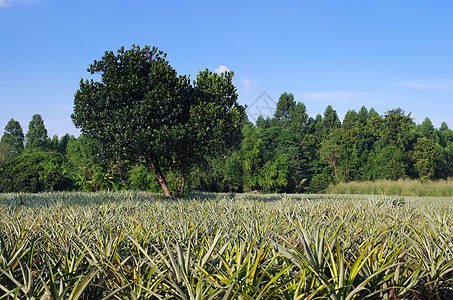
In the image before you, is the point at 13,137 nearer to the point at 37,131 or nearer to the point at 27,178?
the point at 37,131

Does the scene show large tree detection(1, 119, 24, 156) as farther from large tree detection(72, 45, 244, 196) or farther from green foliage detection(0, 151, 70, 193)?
large tree detection(72, 45, 244, 196)

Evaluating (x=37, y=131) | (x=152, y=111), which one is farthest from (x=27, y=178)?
(x=37, y=131)

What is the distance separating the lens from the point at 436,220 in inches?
194

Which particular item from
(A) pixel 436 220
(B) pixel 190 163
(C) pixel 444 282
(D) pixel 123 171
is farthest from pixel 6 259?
(D) pixel 123 171

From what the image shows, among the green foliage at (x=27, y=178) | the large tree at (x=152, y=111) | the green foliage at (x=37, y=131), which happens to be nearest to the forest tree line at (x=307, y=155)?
the green foliage at (x=37, y=131)

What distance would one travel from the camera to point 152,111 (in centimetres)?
976

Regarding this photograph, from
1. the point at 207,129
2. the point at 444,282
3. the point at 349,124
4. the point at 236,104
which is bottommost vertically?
the point at 444,282

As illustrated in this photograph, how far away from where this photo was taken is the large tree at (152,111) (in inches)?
380

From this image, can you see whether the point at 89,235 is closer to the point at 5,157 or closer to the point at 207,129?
the point at 207,129

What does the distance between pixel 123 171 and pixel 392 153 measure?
2903cm

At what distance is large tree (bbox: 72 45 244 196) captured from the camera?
31.7ft

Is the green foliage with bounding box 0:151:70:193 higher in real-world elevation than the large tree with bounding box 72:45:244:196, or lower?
lower

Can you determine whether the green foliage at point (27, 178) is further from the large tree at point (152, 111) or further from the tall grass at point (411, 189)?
the tall grass at point (411, 189)

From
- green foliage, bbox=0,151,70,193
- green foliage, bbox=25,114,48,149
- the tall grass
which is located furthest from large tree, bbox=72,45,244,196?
green foliage, bbox=25,114,48,149
